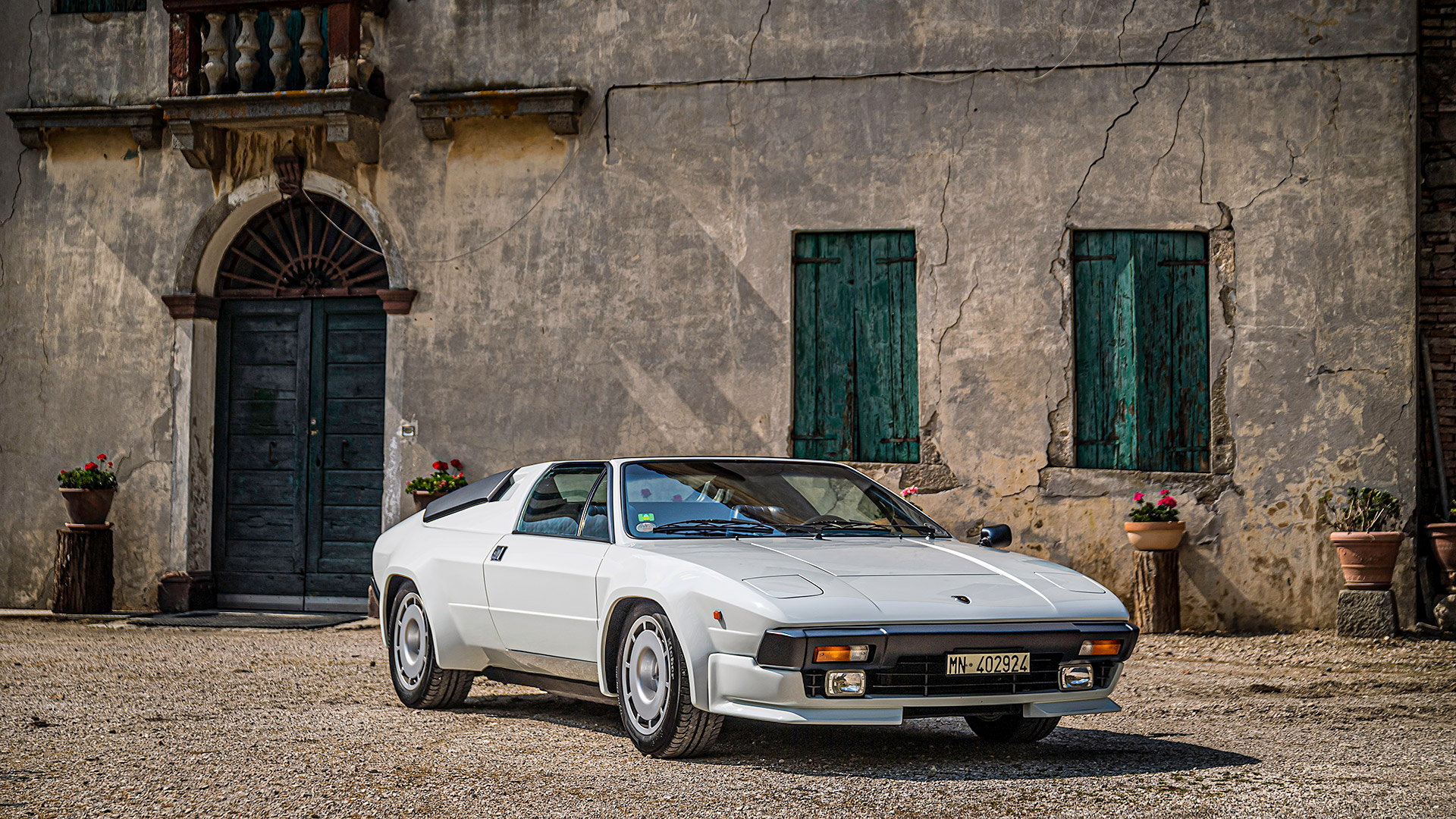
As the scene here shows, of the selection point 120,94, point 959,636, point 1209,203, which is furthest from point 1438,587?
point 120,94

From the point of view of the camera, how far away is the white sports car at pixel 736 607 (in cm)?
535

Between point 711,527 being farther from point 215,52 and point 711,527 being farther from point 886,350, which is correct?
point 215,52

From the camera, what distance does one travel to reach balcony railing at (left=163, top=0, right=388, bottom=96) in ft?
42.3

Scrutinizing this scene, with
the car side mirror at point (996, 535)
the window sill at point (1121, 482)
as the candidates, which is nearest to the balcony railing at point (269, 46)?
the window sill at point (1121, 482)

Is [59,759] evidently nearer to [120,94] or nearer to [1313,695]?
[1313,695]

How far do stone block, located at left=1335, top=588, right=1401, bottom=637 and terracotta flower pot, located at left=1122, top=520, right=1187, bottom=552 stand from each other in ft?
4.08

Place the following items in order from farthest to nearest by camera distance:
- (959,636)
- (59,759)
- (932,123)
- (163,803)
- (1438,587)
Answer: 1. (932,123)
2. (1438,587)
3. (59,759)
4. (959,636)
5. (163,803)

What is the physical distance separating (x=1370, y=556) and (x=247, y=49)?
1004cm

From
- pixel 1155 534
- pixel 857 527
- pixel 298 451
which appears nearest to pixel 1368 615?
pixel 1155 534

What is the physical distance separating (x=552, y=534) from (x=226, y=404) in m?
7.86

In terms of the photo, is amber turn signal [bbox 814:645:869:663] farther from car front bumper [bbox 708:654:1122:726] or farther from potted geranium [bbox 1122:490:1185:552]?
potted geranium [bbox 1122:490:1185:552]

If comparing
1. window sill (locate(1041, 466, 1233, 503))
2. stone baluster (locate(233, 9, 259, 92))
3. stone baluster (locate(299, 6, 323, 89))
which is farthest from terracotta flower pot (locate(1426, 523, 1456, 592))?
stone baluster (locate(233, 9, 259, 92))

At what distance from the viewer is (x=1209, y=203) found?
1161cm

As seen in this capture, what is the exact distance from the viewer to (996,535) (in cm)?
672
